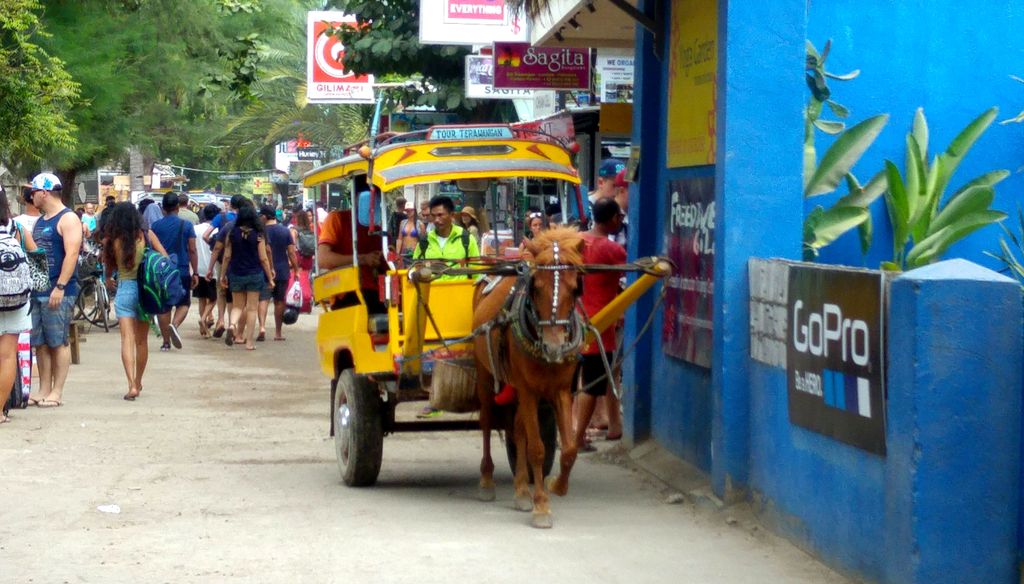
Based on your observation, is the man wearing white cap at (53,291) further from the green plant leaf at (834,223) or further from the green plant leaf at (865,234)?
the green plant leaf at (865,234)

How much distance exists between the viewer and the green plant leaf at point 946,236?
952cm

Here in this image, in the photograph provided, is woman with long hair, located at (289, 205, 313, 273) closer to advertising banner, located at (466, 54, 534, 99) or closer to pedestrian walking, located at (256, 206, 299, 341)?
pedestrian walking, located at (256, 206, 299, 341)

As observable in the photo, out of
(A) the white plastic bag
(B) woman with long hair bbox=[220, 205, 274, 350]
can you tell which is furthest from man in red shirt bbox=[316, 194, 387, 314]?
(A) the white plastic bag

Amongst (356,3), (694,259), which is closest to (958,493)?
(694,259)

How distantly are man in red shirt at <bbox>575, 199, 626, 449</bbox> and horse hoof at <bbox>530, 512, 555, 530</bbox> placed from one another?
1.97 meters

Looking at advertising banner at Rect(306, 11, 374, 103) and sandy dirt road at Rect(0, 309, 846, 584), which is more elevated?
advertising banner at Rect(306, 11, 374, 103)

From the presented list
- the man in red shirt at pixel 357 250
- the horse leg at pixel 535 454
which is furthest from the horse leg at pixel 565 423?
the man in red shirt at pixel 357 250

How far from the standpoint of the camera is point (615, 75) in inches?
670

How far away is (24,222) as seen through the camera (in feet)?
50.9

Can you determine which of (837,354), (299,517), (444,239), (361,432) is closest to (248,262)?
(444,239)

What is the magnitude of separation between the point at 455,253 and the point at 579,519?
259 centimetres

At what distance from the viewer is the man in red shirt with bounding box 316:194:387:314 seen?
33.3 feet

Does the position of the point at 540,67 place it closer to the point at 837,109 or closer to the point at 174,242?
the point at 174,242

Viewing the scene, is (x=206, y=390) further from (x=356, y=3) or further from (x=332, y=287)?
(x=356, y=3)
